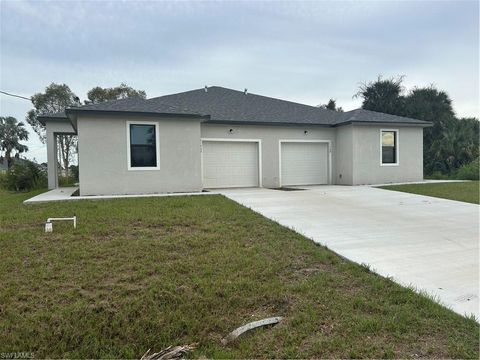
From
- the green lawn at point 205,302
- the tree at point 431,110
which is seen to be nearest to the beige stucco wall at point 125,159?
the green lawn at point 205,302

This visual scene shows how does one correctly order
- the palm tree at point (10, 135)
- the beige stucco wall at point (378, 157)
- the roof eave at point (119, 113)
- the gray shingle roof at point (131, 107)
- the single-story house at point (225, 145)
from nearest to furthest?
the roof eave at point (119, 113), the gray shingle roof at point (131, 107), the single-story house at point (225, 145), the beige stucco wall at point (378, 157), the palm tree at point (10, 135)

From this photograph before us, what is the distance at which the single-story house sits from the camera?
11.5 m

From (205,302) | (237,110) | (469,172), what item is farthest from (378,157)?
(205,302)

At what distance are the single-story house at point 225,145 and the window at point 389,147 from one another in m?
0.05

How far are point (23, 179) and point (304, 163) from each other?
14606 millimetres

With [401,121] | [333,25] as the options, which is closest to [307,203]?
[333,25]

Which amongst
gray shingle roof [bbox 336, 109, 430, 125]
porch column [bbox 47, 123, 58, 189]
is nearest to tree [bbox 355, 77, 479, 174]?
gray shingle roof [bbox 336, 109, 430, 125]

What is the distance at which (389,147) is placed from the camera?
1602 centimetres

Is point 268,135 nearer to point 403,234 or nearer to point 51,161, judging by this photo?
point 403,234

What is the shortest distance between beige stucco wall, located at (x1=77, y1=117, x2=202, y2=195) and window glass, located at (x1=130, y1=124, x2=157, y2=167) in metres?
0.25

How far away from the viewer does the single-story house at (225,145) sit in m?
11.5

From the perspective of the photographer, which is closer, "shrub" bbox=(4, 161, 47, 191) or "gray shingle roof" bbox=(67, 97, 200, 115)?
"gray shingle roof" bbox=(67, 97, 200, 115)

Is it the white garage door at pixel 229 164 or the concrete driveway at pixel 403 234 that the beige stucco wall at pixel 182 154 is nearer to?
the white garage door at pixel 229 164

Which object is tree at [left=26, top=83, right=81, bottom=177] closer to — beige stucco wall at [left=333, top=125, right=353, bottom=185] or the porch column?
the porch column
